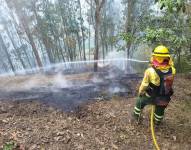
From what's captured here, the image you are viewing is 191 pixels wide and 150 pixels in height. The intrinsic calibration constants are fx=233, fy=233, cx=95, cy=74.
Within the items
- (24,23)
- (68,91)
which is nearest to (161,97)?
(68,91)

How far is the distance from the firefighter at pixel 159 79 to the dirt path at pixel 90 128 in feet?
2.56

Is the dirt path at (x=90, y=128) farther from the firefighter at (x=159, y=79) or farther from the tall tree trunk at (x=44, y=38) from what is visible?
the tall tree trunk at (x=44, y=38)

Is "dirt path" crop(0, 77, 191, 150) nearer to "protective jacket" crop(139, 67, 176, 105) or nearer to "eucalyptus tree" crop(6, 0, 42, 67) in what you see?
"protective jacket" crop(139, 67, 176, 105)

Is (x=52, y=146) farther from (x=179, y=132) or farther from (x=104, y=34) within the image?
(x=104, y=34)

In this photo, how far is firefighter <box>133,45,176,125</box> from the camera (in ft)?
14.1

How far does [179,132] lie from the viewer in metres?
5.08

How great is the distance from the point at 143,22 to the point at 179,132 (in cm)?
747

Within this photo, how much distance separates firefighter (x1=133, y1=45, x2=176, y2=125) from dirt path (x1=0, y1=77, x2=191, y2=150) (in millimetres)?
781

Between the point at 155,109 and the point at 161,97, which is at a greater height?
the point at 161,97

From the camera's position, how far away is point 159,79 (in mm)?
4367

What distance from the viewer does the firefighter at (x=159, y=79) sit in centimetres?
429

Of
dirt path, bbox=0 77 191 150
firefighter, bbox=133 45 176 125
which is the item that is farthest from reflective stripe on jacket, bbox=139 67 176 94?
dirt path, bbox=0 77 191 150

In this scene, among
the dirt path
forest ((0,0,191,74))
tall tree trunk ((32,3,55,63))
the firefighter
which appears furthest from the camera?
tall tree trunk ((32,3,55,63))

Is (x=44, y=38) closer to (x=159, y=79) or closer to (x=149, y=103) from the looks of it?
(x=149, y=103)
